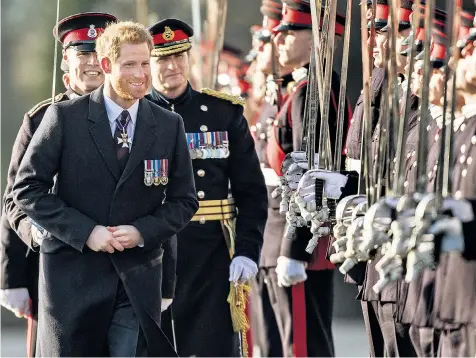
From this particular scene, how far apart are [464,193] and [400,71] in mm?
1630

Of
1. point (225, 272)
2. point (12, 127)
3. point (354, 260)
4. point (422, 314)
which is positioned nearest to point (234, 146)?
point (225, 272)

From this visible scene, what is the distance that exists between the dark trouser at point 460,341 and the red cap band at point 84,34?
2.91 m

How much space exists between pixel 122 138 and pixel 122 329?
2.69ft

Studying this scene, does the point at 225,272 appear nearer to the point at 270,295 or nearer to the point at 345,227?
the point at 270,295

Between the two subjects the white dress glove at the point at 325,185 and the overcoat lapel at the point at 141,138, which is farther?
the overcoat lapel at the point at 141,138

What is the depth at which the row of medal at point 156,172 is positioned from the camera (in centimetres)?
739

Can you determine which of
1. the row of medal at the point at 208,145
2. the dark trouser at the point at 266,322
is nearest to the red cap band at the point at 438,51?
the row of medal at the point at 208,145

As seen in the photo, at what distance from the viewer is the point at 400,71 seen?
7797 mm

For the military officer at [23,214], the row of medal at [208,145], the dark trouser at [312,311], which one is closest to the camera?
the military officer at [23,214]

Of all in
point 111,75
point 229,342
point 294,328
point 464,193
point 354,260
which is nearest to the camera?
point 354,260

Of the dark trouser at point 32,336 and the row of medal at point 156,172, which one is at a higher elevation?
the row of medal at point 156,172

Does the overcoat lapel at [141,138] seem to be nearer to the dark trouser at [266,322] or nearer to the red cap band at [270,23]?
the dark trouser at [266,322]

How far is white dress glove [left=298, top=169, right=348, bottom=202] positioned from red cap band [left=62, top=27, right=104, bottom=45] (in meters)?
2.30

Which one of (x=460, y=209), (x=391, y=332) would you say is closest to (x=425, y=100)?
(x=460, y=209)
